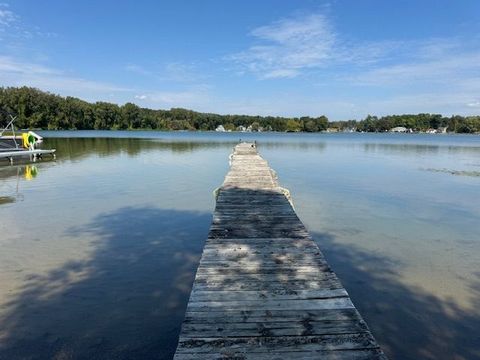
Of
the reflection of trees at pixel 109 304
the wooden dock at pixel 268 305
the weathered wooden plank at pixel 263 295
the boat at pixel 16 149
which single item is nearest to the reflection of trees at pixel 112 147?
the boat at pixel 16 149

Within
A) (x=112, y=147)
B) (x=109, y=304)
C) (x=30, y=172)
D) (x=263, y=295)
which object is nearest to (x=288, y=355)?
(x=263, y=295)

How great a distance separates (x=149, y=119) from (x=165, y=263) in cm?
13635

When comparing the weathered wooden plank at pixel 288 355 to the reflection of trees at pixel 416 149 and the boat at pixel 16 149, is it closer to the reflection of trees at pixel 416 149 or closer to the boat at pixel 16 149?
the boat at pixel 16 149

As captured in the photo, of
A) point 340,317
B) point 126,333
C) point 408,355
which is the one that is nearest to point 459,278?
point 408,355

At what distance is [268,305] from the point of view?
4117mm

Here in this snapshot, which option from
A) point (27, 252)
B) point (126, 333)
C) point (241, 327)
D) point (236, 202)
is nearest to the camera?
point (241, 327)

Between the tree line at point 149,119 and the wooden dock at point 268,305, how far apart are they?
74.5m

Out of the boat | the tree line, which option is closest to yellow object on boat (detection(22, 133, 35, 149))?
the boat

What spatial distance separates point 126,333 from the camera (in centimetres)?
499

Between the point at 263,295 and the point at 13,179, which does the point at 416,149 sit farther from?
the point at 263,295

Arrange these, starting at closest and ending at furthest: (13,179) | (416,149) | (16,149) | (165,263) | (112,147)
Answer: (165,263)
(13,179)
(16,149)
(112,147)
(416,149)

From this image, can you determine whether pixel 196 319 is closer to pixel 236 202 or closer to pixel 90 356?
pixel 90 356

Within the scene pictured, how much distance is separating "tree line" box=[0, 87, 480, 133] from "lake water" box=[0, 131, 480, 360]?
67.6 meters

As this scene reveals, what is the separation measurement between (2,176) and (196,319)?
758 inches
